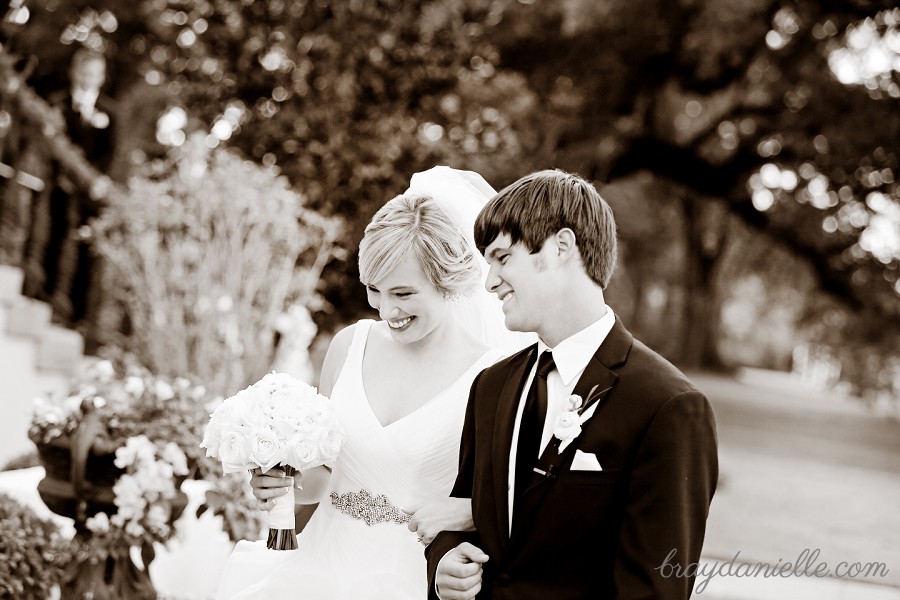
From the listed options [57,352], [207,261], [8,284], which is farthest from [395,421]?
[57,352]

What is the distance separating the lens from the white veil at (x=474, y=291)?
3.60 metres

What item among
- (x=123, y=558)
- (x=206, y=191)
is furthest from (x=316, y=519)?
(x=206, y=191)

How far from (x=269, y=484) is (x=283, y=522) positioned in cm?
17

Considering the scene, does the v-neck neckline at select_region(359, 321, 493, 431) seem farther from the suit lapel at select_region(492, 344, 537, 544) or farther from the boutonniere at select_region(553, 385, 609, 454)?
the boutonniere at select_region(553, 385, 609, 454)

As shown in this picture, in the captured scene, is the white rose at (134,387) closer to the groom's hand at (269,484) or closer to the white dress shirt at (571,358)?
the groom's hand at (269,484)

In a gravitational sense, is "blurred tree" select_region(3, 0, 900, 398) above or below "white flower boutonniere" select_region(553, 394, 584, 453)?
above

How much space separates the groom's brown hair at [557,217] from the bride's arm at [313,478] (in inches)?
44.8

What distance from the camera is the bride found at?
3.31m

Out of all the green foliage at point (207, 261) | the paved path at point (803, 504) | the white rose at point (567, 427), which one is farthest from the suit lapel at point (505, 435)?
the green foliage at point (207, 261)

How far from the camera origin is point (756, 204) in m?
15.4

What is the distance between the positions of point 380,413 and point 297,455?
0.64m

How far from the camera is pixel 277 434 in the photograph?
2926 mm

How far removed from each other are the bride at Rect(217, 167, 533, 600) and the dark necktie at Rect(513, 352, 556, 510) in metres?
0.93

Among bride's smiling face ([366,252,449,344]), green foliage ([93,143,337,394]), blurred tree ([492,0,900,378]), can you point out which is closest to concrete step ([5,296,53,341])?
green foliage ([93,143,337,394])
